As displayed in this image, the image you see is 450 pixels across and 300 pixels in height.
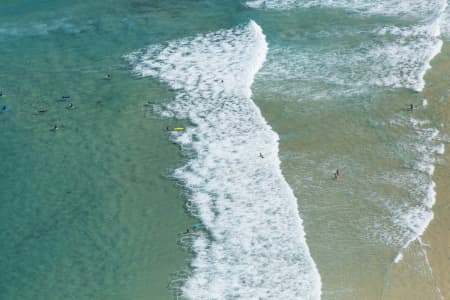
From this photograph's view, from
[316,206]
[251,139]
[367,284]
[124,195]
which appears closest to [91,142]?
[124,195]

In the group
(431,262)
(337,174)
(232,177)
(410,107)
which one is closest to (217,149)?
(232,177)

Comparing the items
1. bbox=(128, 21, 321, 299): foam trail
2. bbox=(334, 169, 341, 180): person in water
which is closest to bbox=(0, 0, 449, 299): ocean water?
bbox=(128, 21, 321, 299): foam trail

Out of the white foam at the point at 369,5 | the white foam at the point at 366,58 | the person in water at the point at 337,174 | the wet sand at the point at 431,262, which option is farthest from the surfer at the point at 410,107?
the white foam at the point at 369,5

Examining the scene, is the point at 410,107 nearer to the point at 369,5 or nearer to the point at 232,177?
the point at 232,177

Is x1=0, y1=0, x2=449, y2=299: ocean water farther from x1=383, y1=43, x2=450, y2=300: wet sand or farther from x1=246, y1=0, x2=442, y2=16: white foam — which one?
x1=383, y1=43, x2=450, y2=300: wet sand

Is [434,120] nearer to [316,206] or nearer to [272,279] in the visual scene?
[316,206]

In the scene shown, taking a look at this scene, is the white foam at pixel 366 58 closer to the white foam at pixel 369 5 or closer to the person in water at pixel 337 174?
the white foam at pixel 369 5
